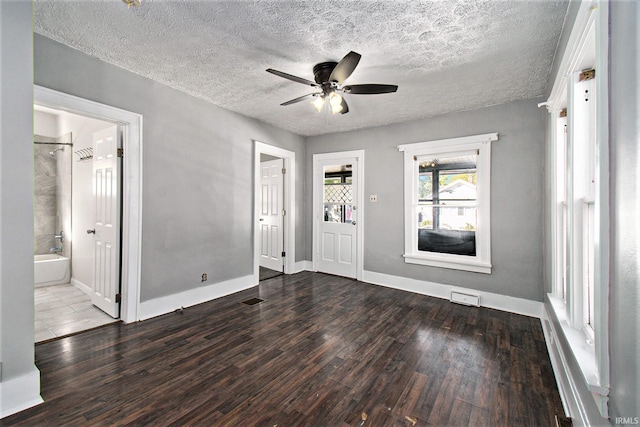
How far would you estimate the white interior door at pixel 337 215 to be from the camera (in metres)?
4.82

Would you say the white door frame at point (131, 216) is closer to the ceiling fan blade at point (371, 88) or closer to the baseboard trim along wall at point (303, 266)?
the ceiling fan blade at point (371, 88)

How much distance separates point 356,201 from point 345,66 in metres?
2.86

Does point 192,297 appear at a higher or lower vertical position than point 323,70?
lower

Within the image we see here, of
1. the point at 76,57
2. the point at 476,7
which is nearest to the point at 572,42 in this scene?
the point at 476,7

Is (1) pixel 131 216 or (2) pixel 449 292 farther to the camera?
(2) pixel 449 292

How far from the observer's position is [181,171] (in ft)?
11.0

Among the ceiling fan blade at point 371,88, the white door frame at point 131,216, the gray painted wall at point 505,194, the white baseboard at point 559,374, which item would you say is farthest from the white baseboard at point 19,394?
the gray painted wall at point 505,194

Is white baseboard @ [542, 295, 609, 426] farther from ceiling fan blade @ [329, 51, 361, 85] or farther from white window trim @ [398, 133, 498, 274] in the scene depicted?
ceiling fan blade @ [329, 51, 361, 85]

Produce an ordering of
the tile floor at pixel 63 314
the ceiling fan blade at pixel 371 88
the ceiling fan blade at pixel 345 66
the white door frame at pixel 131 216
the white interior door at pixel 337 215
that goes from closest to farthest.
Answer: the ceiling fan blade at pixel 345 66
the ceiling fan blade at pixel 371 88
the tile floor at pixel 63 314
the white door frame at pixel 131 216
the white interior door at pixel 337 215

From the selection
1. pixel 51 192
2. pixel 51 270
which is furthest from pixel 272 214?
pixel 51 192

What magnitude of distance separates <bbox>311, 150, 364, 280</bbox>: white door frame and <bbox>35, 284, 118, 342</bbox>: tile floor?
3.21 meters

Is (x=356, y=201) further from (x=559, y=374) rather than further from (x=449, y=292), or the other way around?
(x=559, y=374)

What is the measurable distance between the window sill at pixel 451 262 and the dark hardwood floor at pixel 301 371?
58 centimetres

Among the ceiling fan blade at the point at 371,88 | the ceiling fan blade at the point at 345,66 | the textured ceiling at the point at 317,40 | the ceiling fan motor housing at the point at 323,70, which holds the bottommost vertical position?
the ceiling fan blade at the point at 345,66
